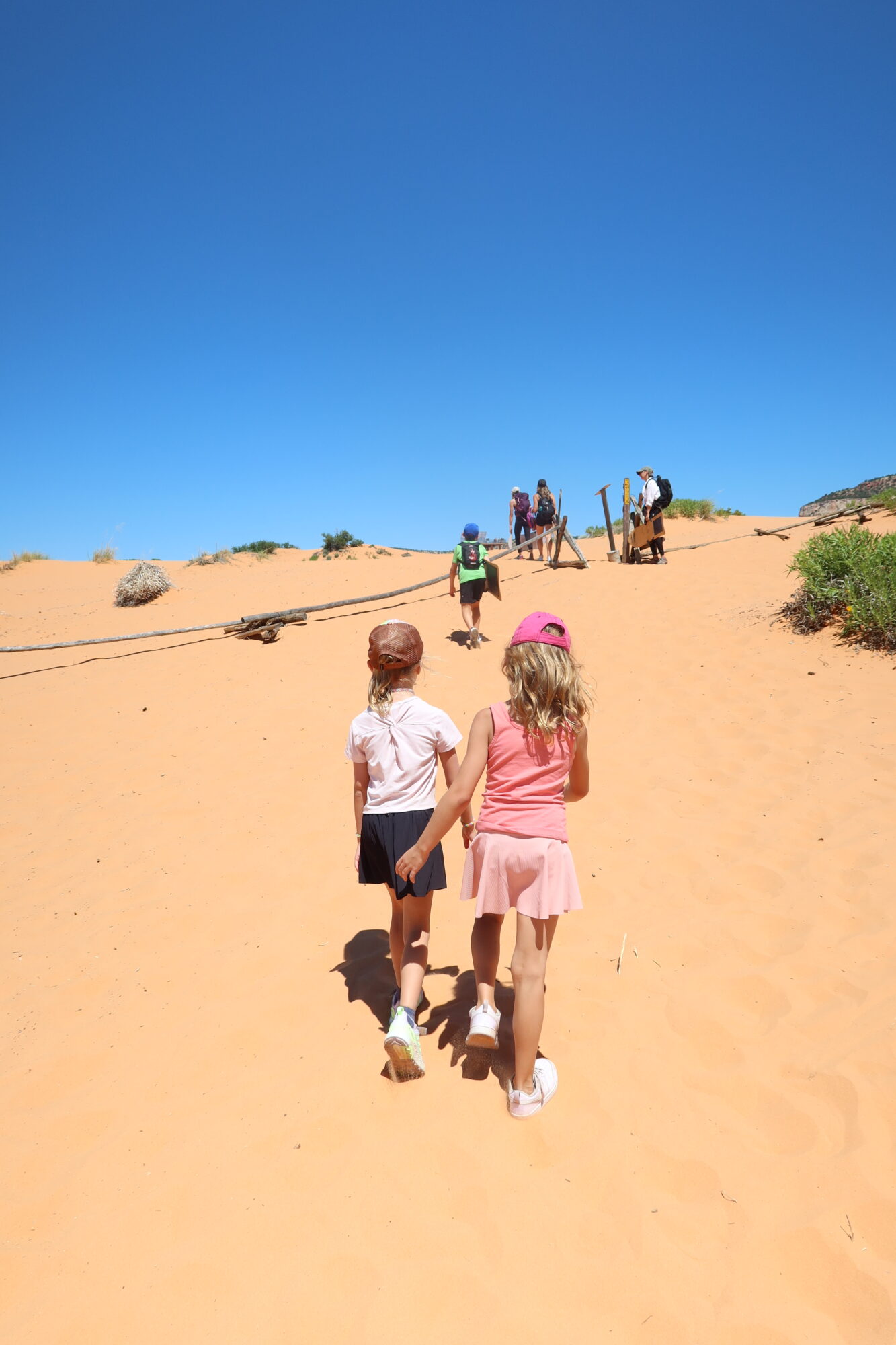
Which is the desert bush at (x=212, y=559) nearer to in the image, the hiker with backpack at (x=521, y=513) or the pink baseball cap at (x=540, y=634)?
the hiker with backpack at (x=521, y=513)

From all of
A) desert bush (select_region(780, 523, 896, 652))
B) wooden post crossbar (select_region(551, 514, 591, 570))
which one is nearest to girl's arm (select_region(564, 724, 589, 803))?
desert bush (select_region(780, 523, 896, 652))

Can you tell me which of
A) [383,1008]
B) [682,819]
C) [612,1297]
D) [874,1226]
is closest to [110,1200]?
[383,1008]

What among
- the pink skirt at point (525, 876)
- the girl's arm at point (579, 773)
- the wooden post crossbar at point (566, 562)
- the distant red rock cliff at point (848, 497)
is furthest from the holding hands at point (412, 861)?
the distant red rock cliff at point (848, 497)

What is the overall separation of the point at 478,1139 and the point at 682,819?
279cm

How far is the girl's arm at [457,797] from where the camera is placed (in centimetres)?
234

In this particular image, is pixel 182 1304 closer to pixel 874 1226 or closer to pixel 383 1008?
pixel 383 1008

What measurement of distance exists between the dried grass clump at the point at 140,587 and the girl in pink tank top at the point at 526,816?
1270 cm

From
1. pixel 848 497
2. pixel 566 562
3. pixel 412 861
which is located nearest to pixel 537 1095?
pixel 412 861

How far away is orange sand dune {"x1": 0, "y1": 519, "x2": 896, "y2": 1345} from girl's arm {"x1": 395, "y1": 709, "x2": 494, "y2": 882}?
3.01 feet

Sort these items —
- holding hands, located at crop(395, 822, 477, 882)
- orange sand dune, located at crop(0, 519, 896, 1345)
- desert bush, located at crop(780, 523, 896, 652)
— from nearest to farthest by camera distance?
1. orange sand dune, located at crop(0, 519, 896, 1345)
2. holding hands, located at crop(395, 822, 477, 882)
3. desert bush, located at crop(780, 523, 896, 652)

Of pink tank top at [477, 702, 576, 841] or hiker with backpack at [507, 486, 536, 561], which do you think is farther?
hiker with backpack at [507, 486, 536, 561]

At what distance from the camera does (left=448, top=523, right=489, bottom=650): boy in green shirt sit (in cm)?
879

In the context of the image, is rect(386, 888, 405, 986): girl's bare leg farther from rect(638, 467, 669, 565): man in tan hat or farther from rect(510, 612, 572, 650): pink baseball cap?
rect(638, 467, 669, 565): man in tan hat

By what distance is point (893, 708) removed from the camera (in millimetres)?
5758
